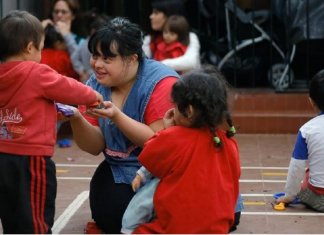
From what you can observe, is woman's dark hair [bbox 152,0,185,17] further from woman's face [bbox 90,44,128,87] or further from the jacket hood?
the jacket hood

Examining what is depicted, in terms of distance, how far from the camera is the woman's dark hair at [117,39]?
4629mm

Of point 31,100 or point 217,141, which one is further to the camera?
point 31,100

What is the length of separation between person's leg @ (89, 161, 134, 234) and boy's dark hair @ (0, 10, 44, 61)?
3.36 ft

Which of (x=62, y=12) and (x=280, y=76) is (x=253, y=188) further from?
(x=62, y=12)

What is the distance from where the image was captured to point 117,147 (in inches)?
189

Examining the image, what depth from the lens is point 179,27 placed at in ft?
26.7

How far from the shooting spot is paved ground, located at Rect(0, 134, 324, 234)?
5105 millimetres

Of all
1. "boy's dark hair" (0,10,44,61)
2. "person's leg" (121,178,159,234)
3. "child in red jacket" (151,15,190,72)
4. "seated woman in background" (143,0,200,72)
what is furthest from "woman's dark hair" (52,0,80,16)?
"person's leg" (121,178,159,234)

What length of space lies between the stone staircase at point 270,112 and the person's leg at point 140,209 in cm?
406

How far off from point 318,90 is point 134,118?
49.2 inches

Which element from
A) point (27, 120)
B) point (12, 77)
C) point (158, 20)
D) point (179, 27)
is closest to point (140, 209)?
point (27, 120)

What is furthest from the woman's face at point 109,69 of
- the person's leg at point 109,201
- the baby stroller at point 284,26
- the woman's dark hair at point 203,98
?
the baby stroller at point 284,26

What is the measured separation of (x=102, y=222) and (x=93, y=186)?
238mm

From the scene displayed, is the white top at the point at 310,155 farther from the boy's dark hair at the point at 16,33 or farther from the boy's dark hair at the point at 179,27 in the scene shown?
the boy's dark hair at the point at 179,27
